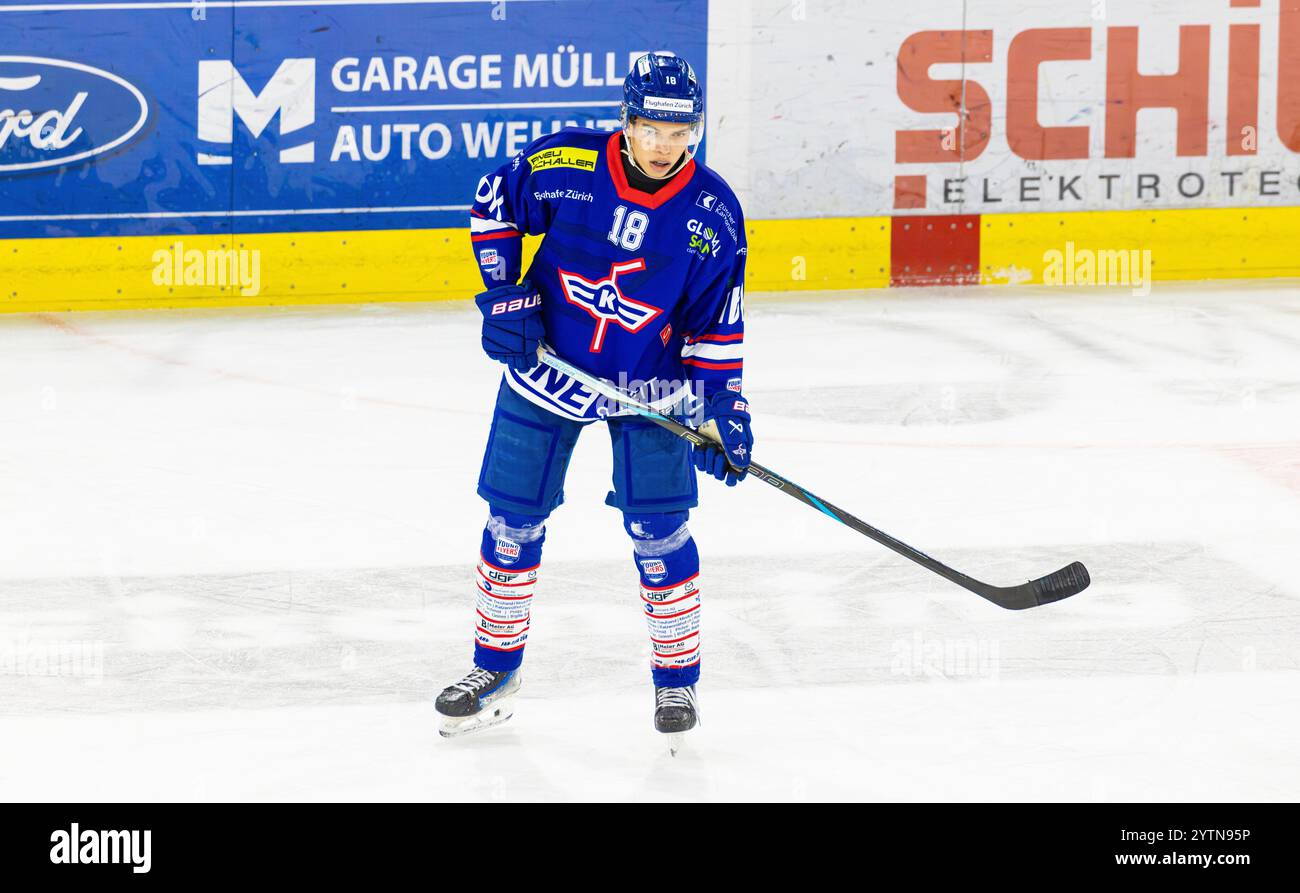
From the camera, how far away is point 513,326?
→ 370cm

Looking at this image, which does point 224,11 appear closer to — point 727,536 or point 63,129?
point 63,129

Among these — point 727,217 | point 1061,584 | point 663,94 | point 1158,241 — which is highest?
point 663,94

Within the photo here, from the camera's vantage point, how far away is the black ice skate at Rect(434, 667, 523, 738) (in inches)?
150

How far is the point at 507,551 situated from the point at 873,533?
2.45 ft

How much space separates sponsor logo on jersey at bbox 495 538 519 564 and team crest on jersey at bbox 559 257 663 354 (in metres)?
0.42

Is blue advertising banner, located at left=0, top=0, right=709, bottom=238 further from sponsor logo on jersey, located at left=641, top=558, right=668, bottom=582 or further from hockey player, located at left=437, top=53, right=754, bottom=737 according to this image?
sponsor logo on jersey, located at left=641, top=558, right=668, bottom=582

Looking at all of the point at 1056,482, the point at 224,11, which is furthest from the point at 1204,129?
the point at 224,11

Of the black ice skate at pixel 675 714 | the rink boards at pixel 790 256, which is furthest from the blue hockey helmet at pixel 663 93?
the rink boards at pixel 790 256

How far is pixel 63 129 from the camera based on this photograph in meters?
8.31

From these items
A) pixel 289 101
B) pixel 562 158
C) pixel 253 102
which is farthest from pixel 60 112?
pixel 562 158

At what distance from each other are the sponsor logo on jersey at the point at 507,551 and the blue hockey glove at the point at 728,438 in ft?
1.34

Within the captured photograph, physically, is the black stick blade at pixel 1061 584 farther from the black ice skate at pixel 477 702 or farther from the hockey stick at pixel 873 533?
the black ice skate at pixel 477 702

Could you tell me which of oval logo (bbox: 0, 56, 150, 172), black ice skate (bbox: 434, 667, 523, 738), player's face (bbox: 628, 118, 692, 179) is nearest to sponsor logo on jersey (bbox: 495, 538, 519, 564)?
black ice skate (bbox: 434, 667, 523, 738)

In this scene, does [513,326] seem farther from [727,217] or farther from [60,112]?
[60,112]
